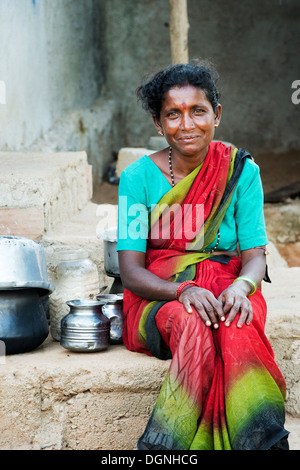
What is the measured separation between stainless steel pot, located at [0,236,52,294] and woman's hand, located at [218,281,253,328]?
0.82 meters

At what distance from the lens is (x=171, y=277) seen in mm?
2674

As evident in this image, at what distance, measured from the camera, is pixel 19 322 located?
276cm

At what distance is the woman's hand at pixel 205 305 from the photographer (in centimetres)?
234

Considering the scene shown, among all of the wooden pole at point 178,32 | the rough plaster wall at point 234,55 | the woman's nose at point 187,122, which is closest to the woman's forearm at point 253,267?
the woman's nose at point 187,122

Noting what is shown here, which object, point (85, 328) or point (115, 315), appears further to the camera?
point (115, 315)

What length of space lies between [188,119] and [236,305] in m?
0.75

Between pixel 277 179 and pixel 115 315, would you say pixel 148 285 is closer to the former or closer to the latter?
pixel 115 315

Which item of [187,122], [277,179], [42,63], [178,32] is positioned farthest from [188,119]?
[277,179]

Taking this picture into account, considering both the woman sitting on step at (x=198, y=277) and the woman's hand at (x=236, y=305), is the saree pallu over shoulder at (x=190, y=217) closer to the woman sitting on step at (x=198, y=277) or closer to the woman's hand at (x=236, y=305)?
the woman sitting on step at (x=198, y=277)

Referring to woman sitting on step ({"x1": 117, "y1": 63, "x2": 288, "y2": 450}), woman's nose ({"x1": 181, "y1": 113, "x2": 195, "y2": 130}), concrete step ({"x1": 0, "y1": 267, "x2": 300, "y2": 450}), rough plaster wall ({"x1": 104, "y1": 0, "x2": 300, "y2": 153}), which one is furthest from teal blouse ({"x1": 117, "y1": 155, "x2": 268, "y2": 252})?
rough plaster wall ({"x1": 104, "y1": 0, "x2": 300, "y2": 153})

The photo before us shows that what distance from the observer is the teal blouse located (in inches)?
106

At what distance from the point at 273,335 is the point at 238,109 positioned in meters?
7.69

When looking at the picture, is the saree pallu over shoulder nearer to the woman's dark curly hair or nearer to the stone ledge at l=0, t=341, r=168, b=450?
the stone ledge at l=0, t=341, r=168, b=450
